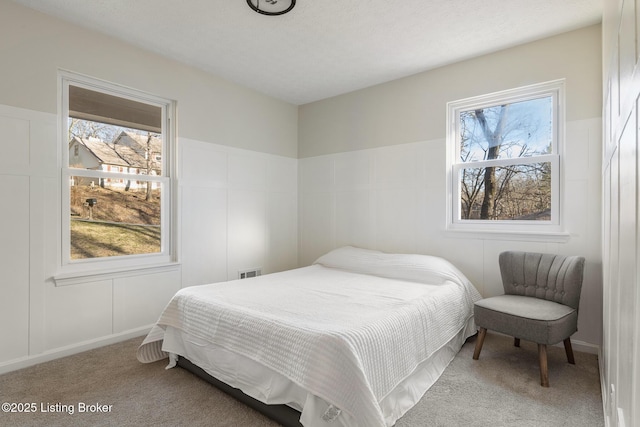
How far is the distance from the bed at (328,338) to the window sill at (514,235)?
1.43 ft

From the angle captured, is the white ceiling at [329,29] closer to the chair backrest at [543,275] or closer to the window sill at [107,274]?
the chair backrest at [543,275]

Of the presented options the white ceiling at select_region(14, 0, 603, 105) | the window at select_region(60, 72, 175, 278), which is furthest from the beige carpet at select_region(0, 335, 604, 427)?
the white ceiling at select_region(14, 0, 603, 105)

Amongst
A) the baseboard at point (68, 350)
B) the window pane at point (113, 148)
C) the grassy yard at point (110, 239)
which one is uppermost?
the window pane at point (113, 148)

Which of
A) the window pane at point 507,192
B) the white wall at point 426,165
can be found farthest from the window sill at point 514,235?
the window pane at point 507,192

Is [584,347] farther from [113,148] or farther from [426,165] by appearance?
[113,148]

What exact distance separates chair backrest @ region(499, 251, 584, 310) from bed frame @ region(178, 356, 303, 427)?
2077 millimetres

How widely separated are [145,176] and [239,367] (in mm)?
2139

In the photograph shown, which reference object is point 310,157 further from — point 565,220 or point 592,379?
point 592,379

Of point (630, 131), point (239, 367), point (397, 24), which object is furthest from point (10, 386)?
point (397, 24)

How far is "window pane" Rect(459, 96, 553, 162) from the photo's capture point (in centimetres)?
296

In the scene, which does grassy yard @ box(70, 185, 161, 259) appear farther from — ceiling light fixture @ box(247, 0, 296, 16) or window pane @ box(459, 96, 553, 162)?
window pane @ box(459, 96, 553, 162)

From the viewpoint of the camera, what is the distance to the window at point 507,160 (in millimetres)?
2893

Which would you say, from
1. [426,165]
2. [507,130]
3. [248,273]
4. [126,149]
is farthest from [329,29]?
[248,273]

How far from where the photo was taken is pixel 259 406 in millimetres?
1896
